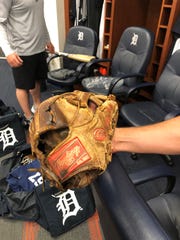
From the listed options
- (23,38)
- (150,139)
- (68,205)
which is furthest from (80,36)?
(150,139)

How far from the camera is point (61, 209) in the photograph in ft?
4.07

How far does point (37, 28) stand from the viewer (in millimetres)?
1728

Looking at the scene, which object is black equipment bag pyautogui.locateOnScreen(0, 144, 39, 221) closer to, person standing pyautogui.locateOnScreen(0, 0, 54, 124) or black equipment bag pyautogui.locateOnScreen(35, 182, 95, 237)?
black equipment bag pyautogui.locateOnScreen(35, 182, 95, 237)

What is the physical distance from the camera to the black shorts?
1.79 meters

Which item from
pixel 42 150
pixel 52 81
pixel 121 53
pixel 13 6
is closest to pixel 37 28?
pixel 13 6

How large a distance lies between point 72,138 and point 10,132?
Answer: 153 centimetres

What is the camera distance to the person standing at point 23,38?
1557mm

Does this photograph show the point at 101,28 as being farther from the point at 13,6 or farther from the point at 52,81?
the point at 13,6

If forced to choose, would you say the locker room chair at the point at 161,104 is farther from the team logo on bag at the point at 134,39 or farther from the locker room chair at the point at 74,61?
the locker room chair at the point at 74,61

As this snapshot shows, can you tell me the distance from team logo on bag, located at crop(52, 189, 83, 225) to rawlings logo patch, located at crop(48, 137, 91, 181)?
90 centimetres

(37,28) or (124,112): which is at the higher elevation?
(37,28)

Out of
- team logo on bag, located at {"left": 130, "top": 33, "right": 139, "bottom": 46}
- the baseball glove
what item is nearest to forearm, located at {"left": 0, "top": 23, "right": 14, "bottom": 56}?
team logo on bag, located at {"left": 130, "top": 33, "right": 139, "bottom": 46}

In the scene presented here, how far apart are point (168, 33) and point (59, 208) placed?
176 centimetres

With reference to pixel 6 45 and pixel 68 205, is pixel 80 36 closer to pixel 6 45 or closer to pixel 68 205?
pixel 6 45
